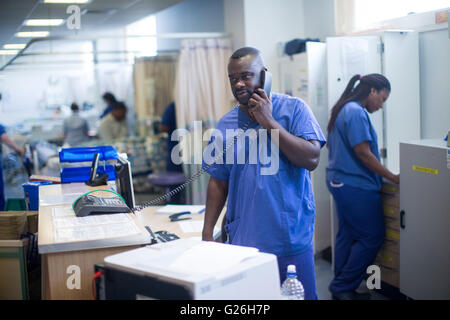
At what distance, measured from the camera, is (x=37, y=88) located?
5.84 meters

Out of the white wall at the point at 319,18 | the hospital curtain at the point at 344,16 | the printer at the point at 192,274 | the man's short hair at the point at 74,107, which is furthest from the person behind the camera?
the man's short hair at the point at 74,107

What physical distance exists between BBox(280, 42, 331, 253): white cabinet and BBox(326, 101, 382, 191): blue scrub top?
62cm

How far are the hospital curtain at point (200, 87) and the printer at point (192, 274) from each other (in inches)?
151

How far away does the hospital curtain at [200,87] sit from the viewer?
16.9ft

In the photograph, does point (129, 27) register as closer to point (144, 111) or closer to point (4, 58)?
point (144, 111)

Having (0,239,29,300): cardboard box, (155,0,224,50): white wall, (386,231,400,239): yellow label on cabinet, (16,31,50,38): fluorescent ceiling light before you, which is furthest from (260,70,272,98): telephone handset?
(155,0,224,50): white wall

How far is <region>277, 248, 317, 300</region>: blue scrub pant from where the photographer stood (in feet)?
6.58

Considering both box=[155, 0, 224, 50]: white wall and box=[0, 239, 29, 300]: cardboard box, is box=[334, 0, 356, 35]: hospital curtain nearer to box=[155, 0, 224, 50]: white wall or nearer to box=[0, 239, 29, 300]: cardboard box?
box=[155, 0, 224, 50]: white wall

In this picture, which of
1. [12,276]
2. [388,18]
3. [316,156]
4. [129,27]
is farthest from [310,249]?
[129,27]

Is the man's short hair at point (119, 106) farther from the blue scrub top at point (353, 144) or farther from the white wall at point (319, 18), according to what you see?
the blue scrub top at point (353, 144)

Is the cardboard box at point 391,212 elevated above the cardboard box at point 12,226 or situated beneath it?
situated beneath

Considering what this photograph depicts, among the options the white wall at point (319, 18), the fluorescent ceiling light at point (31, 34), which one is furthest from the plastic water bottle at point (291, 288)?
the fluorescent ceiling light at point (31, 34)

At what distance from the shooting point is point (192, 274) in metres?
1.20
